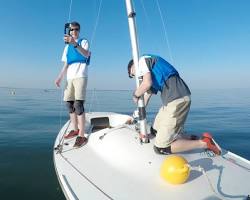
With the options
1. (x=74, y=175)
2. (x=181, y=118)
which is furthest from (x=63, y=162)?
(x=181, y=118)

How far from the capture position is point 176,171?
4004mm

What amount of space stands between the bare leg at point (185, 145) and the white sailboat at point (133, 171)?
133 millimetres

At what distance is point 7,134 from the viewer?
33.1 feet

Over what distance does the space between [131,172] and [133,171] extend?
40 mm

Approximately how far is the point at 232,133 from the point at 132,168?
7.56 m

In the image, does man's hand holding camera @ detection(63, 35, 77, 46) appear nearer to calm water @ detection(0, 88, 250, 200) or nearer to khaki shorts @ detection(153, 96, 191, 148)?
khaki shorts @ detection(153, 96, 191, 148)

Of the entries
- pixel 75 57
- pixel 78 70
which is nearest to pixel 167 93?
pixel 78 70

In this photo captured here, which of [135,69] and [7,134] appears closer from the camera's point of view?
[135,69]

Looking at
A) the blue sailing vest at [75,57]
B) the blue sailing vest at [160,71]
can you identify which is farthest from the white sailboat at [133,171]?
the blue sailing vest at [75,57]

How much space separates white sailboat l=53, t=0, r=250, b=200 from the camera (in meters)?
3.93

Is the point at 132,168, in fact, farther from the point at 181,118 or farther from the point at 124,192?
the point at 181,118

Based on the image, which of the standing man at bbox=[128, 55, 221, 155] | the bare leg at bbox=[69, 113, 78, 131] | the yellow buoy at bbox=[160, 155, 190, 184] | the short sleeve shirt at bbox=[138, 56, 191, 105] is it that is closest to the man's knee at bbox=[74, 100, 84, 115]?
the bare leg at bbox=[69, 113, 78, 131]

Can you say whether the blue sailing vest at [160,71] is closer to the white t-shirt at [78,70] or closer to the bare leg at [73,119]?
the white t-shirt at [78,70]

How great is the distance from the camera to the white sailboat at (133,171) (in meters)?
3.93
